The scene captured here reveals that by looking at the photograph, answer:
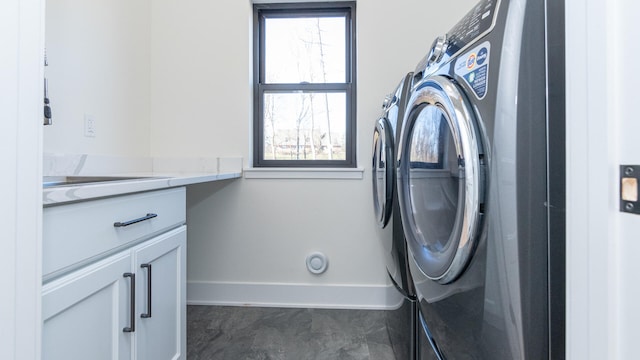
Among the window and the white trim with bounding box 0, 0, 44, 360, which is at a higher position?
the window

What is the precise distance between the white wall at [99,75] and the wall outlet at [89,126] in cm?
2

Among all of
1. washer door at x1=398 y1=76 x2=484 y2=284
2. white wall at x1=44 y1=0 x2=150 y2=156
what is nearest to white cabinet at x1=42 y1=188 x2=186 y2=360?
white wall at x1=44 y1=0 x2=150 y2=156

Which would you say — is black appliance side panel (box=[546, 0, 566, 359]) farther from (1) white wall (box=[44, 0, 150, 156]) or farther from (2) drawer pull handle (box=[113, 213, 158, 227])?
(1) white wall (box=[44, 0, 150, 156])

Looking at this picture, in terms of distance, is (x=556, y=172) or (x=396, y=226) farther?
(x=396, y=226)

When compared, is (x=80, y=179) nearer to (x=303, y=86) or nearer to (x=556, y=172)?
(x=303, y=86)

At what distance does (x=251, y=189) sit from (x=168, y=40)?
3.56ft

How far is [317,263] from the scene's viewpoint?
6.10ft

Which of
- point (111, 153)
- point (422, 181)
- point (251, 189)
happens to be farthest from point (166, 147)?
point (422, 181)

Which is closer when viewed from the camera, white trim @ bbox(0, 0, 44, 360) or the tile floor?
white trim @ bbox(0, 0, 44, 360)

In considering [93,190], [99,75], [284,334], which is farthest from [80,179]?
[284,334]

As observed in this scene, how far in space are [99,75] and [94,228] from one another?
1.18m

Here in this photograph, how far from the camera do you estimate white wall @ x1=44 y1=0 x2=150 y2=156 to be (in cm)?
127

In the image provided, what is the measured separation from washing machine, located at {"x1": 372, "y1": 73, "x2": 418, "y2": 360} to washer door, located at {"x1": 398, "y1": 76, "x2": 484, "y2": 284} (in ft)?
0.61

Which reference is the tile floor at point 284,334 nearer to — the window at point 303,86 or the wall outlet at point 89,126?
the window at point 303,86
